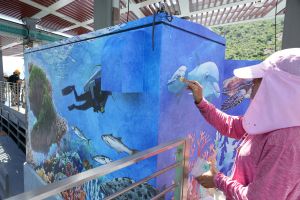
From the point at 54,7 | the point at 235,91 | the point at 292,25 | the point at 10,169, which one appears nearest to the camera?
the point at 235,91

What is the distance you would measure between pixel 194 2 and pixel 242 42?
1245 cm

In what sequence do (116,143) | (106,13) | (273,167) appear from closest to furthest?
1. (273,167)
2. (116,143)
3. (106,13)

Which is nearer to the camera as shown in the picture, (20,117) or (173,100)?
(173,100)

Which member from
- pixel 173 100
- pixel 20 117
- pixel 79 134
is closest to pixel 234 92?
pixel 173 100

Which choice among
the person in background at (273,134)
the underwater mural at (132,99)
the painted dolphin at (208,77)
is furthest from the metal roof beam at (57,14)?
the person in background at (273,134)

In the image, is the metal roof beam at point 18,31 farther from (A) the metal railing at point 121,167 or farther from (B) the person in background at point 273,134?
(B) the person in background at point 273,134

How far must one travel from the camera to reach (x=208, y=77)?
2.19 meters

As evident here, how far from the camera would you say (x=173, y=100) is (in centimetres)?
170

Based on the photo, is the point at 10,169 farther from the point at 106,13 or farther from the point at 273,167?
the point at 273,167

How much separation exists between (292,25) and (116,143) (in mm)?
3312

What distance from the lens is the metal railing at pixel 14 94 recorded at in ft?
27.0

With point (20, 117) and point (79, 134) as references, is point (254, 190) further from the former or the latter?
point (20, 117)

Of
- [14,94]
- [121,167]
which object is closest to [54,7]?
[14,94]

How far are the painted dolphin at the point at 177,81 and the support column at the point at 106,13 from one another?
108 inches
